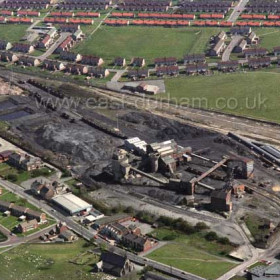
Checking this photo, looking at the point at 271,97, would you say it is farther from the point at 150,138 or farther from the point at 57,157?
the point at 57,157

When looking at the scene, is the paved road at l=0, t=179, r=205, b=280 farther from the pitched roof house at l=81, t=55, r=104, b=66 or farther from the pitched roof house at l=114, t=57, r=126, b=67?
the pitched roof house at l=81, t=55, r=104, b=66

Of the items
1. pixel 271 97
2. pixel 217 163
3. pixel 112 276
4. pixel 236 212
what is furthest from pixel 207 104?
pixel 112 276

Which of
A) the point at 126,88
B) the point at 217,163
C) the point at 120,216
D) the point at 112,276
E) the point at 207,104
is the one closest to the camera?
the point at 112,276

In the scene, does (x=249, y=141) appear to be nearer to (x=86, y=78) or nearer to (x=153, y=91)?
(x=153, y=91)

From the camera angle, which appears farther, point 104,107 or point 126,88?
point 126,88

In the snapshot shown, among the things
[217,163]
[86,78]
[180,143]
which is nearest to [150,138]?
[180,143]

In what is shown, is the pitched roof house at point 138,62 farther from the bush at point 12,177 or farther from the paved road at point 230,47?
the bush at point 12,177

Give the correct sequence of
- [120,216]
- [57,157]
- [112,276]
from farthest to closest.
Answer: [57,157] → [120,216] → [112,276]
